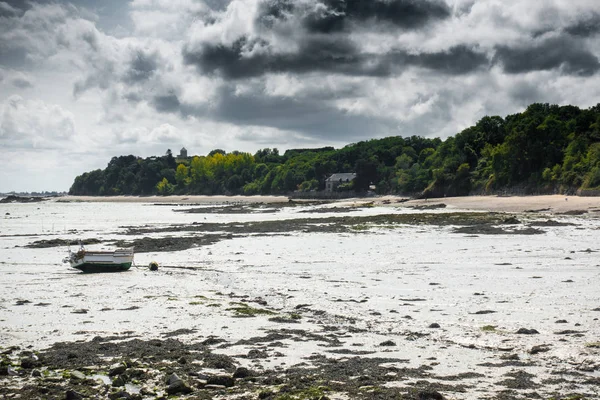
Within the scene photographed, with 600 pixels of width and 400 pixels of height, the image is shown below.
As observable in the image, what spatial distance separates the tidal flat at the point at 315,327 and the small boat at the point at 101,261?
537 millimetres

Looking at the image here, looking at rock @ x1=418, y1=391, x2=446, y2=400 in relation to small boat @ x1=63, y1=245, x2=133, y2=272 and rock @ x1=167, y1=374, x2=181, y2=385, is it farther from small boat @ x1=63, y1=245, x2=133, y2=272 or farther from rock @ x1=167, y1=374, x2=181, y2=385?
small boat @ x1=63, y1=245, x2=133, y2=272

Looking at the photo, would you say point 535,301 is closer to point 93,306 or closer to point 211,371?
point 211,371

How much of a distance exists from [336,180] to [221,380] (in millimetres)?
145178

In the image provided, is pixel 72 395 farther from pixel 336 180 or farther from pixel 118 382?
pixel 336 180

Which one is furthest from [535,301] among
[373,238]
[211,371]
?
[373,238]

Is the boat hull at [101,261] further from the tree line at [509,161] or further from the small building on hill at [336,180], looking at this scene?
the small building on hill at [336,180]

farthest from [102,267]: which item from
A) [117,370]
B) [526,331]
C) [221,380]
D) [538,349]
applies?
[538,349]

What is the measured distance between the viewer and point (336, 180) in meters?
153

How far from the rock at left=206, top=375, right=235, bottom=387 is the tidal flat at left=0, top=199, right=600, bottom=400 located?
0.02 metres

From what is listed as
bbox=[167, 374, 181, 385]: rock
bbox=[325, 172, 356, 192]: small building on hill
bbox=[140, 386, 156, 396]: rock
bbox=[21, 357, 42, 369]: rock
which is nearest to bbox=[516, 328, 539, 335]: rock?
bbox=[167, 374, 181, 385]: rock

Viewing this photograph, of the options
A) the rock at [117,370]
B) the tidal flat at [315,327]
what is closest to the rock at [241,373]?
the tidal flat at [315,327]

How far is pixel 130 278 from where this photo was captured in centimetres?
2012

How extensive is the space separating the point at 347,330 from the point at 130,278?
11.5 metres

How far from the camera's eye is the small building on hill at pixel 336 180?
A: 151m
